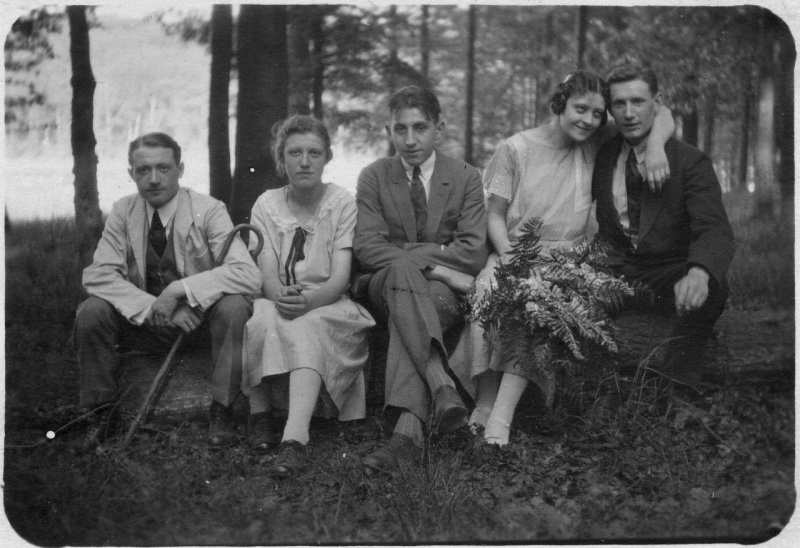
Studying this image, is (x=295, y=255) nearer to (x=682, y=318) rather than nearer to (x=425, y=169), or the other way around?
(x=425, y=169)

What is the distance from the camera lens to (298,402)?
14.8 feet

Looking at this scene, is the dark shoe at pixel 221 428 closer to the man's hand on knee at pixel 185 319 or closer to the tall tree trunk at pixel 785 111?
the man's hand on knee at pixel 185 319

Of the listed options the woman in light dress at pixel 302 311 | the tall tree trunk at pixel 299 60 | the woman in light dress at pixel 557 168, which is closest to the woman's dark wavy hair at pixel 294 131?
the woman in light dress at pixel 302 311

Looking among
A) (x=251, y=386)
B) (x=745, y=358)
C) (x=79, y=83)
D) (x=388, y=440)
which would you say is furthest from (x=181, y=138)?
(x=745, y=358)

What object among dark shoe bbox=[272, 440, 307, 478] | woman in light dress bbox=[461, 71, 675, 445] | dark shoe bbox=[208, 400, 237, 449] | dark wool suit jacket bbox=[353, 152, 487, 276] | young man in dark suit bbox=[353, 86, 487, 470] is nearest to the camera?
dark shoe bbox=[272, 440, 307, 478]

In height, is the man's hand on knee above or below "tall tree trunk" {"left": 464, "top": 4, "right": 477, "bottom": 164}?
below

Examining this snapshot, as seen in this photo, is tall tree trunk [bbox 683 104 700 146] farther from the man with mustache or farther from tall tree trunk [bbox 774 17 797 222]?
the man with mustache

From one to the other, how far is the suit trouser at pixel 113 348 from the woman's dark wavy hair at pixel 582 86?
2090 millimetres

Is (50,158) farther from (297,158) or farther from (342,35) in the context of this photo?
(342,35)

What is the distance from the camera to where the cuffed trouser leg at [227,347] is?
15.4ft

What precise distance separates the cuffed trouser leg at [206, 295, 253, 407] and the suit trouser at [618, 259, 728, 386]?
7.02 feet

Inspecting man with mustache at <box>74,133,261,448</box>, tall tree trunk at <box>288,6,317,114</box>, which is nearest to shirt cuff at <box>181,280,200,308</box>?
man with mustache at <box>74,133,261,448</box>

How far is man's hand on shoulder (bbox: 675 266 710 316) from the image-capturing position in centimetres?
478

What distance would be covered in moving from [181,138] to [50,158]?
2.39ft
